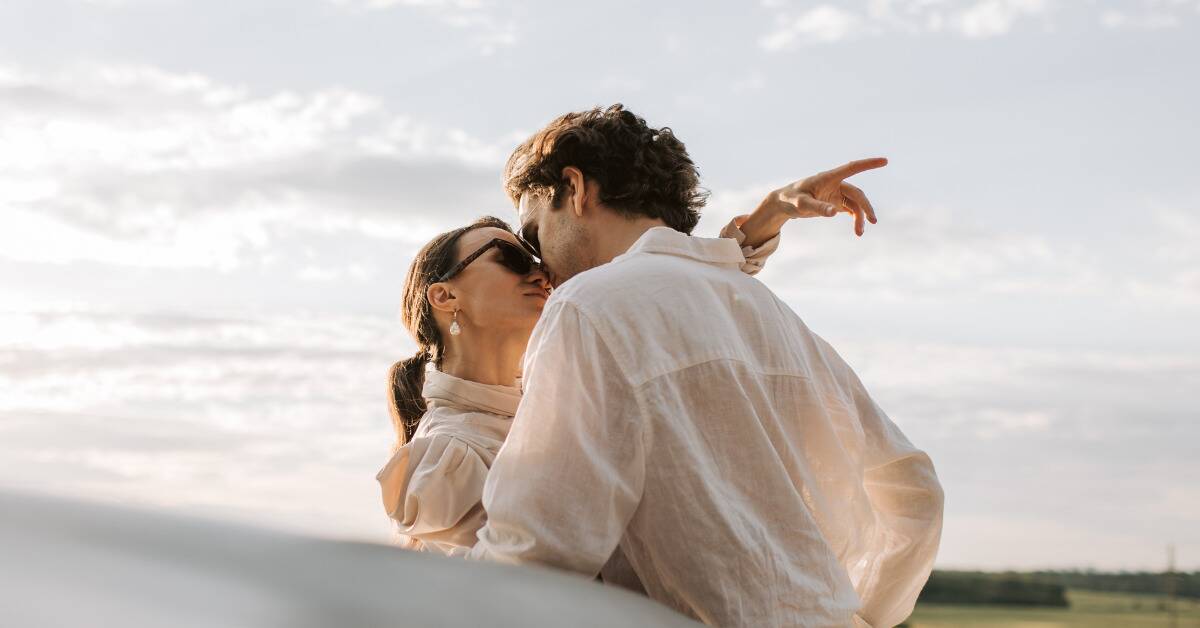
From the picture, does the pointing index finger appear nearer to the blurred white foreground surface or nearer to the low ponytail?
the low ponytail

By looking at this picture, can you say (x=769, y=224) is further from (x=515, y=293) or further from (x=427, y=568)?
(x=427, y=568)

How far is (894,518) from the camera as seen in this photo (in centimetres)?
290

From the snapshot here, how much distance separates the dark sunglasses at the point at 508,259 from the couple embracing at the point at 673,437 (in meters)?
0.22

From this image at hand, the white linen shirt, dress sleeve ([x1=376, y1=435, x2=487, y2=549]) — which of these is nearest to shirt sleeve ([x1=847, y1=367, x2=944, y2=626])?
the white linen shirt

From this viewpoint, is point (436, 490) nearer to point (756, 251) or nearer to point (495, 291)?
point (495, 291)

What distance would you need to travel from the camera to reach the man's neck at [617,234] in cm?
305

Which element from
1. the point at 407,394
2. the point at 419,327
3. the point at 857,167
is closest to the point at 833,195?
the point at 857,167

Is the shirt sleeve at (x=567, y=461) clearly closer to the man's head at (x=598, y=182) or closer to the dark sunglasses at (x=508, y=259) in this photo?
the man's head at (x=598, y=182)

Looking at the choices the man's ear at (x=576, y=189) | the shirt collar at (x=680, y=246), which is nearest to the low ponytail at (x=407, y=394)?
the man's ear at (x=576, y=189)

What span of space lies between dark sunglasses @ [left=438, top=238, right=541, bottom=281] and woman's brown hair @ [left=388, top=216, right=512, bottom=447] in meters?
0.04

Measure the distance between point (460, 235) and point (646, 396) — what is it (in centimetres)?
166

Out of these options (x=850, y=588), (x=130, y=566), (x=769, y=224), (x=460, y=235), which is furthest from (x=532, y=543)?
(x=460, y=235)

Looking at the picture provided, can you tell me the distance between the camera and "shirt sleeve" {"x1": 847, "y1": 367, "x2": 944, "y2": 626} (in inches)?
112

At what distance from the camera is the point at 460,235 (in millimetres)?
3777
